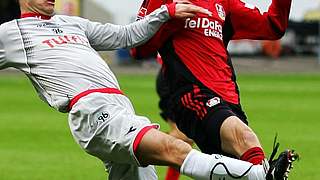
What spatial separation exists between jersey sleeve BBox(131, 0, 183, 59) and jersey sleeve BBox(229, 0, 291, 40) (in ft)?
2.30

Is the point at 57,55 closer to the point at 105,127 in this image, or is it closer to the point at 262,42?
the point at 105,127

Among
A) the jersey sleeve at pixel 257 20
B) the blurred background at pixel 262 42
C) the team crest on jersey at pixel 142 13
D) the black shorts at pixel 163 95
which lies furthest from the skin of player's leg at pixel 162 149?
the blurred background at pixel 262 42

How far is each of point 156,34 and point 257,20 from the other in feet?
3.62

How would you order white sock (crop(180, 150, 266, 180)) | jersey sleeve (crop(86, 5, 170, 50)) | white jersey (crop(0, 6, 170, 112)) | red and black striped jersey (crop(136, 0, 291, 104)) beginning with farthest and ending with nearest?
red and black striped jersey (crop(136, 0, 291, 104)), jersey sleeve (crop(86, 5, 170, 50)), white jersey (crop(0, 6, 170, 112)), white sock (crop(180, 150, 266, 180))

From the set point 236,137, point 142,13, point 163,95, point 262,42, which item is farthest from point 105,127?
point 262,42

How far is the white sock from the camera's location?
716cm

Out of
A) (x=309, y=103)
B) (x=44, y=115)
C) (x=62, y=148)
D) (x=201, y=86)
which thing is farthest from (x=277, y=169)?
(x=309, y=103)

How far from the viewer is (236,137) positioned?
26.5ft

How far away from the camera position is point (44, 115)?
66.8 ft

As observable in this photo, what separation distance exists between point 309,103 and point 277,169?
55.5 feet

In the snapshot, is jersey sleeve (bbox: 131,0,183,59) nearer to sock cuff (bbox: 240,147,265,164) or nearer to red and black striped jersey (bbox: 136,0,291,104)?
red and black striped jersey (bbox: 136,0,291,104)

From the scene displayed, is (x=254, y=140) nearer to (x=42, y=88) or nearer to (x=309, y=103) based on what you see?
(x=42, y=88)

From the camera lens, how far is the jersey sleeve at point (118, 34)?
852 cm

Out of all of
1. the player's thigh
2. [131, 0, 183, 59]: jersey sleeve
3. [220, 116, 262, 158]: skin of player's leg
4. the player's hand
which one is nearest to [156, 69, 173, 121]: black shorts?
[131, 0, 183, 59]: jersey sleeve
